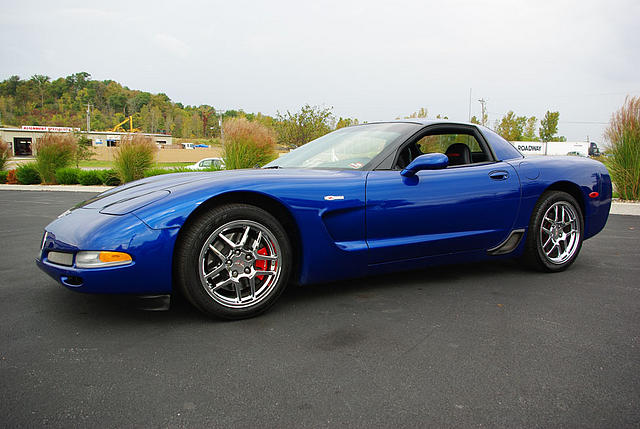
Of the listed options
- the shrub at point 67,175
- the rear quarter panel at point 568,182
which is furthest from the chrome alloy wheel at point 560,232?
the shrub at point 67,175

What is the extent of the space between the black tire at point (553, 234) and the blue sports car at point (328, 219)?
12mm

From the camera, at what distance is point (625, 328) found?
2703 mm

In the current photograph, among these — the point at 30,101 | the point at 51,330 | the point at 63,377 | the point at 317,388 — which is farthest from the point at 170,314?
the point at 30,101

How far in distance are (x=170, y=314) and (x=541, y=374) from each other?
6.84 feet

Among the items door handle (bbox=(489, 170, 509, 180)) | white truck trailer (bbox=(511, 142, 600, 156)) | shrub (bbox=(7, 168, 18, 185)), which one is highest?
white truck trailer (bbox=(511, 142, 600, 156))

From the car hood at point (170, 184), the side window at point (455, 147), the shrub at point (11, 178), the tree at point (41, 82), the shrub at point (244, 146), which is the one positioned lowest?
the shrub at point (11, 178)

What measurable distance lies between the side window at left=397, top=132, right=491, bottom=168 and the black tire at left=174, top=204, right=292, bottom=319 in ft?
5.07

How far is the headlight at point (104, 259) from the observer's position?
8.06 ft

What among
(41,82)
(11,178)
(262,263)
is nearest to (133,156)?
(11,178)

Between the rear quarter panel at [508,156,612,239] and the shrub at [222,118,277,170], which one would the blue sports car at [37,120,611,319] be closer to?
the rear quarter panel at [508,156,612,239]

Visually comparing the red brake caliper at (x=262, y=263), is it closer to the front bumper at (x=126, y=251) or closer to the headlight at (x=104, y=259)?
the front bumper at (x=126, y=251)

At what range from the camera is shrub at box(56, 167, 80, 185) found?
55.8 feet

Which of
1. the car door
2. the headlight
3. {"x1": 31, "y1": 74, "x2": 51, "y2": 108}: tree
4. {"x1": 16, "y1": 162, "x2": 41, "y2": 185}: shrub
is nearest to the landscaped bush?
{"x1": 16, "y1": 162, "x2": 41, "y2": 185}: shrub

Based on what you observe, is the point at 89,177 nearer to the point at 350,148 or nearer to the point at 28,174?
the point at 28,174
